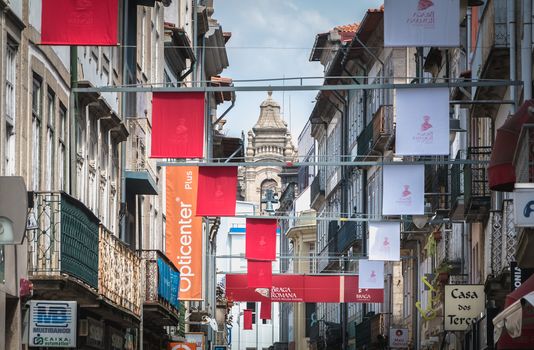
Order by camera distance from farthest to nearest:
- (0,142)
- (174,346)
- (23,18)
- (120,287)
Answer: (174,346)
(120,287)
(23,18)
(0,142)

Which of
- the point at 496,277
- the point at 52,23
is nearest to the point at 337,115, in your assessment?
the point at 496,277

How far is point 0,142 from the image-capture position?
21.6 meters

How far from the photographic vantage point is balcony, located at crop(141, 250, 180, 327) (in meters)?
34.6

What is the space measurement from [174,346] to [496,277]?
330 inches

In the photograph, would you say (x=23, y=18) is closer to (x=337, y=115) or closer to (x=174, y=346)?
(x=174, y=346)

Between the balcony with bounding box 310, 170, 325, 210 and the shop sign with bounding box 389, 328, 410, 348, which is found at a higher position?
the balcony with bounding box 310, 170, 325, 210

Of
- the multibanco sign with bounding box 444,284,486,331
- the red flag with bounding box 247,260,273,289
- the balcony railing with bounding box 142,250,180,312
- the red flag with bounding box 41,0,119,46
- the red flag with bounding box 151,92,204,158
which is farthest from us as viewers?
the red flag with bounding box 247,260,273,289

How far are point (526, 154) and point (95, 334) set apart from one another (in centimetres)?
1061

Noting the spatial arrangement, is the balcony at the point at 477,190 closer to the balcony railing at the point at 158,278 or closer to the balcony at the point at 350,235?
the balcony railing at the point at 158,278

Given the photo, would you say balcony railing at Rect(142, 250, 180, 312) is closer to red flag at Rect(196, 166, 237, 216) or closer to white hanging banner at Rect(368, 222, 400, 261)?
red flag at Rect(196, 166, 237, 216)

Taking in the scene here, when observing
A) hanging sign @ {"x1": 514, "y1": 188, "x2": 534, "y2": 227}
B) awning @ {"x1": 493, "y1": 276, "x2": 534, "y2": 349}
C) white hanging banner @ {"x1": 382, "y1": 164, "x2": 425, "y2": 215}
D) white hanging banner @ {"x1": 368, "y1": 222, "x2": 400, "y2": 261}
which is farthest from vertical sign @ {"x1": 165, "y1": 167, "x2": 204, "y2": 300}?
hanging sign @ {"x1": 514, "y1": 188, "x2": 534, "y2": 227}

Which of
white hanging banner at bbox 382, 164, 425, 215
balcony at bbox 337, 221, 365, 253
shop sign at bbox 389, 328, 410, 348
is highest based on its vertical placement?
balcony at bbox 337, 221, 365, 253

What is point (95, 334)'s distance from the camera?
29719 millimetres

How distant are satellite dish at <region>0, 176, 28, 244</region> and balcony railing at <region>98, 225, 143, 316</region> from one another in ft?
24.2
